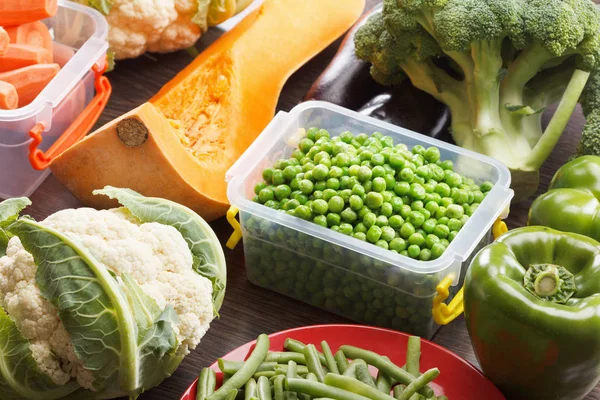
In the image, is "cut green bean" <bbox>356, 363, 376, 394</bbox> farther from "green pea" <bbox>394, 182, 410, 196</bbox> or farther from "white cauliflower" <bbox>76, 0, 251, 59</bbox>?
"white cauliflower" <bbox>76, 0, 251, 59</bbox>

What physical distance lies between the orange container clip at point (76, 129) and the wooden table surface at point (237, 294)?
85 millimetres

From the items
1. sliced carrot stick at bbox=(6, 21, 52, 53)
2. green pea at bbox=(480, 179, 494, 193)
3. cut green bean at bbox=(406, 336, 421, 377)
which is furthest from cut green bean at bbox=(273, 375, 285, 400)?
sliced carrot stick at bbox=(6, 21, 52, 53)

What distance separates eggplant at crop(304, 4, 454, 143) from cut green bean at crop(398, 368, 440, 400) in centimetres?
70

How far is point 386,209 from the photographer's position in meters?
1.56

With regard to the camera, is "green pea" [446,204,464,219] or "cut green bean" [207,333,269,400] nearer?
"cut green bean" [207,333,269,400]

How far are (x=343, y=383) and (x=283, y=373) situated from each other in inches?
4.3

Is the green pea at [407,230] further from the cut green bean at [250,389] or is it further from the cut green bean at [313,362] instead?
the cut green bean at [250,389]

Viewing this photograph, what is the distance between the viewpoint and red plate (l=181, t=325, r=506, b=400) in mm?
1449

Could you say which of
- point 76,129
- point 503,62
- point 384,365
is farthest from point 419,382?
point 76,129

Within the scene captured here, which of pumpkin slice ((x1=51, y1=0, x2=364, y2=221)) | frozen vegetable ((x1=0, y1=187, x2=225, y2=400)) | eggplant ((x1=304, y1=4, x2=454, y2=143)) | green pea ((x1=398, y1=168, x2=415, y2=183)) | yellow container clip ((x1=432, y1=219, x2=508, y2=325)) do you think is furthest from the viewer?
eggplant ((x1=304, y1=4, x2=454, y2=143))

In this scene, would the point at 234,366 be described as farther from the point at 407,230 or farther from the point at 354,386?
the point at 407,230

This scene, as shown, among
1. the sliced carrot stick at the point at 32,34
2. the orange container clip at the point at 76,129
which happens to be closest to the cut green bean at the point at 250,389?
the orange container clip at the point at 76,129

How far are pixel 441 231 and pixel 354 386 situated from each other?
0.34m

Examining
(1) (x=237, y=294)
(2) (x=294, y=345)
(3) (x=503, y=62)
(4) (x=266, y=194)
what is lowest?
(1) (x=237, y=294)
